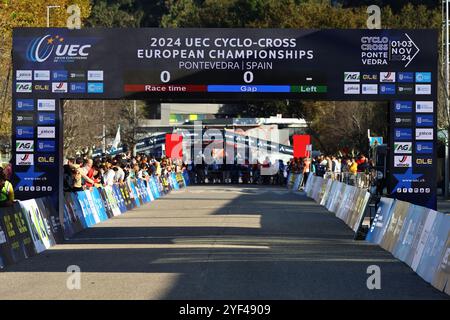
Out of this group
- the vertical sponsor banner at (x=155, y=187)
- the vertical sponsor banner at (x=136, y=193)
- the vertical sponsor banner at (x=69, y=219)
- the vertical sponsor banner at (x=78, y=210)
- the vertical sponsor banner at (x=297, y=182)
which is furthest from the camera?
the vertical sponsor banner at (x=297, y=182)

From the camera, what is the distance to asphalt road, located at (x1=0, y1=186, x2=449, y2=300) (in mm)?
12555

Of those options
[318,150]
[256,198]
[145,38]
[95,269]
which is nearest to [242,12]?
[318,150]

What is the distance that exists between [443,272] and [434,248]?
0.87m

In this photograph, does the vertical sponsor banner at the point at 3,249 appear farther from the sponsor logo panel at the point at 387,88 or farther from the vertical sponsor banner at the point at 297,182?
the vertical sponsor banner at the point at 297,182

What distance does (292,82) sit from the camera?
21.3 m

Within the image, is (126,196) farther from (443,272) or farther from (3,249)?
(443,272)

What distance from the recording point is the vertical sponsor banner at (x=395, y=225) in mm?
17219

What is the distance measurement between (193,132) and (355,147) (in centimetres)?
1247

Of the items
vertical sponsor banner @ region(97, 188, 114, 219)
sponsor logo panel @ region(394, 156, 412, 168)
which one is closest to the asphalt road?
vertical sponsor banner @ region(97, 188, 114, 219)

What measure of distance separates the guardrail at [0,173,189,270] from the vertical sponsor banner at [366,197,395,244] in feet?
21.6

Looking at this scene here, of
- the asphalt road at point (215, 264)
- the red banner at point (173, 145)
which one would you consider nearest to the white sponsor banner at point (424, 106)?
the asphalt road at point (215, 264)

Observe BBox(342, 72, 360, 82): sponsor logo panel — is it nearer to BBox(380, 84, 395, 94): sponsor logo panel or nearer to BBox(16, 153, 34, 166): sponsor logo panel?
BBox(380, 84, 395, 94): sponsor logo panel

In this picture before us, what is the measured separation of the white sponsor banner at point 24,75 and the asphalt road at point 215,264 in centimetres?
370

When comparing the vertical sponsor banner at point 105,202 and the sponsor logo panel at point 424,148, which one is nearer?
the sponsor logo panel at point 424,148
